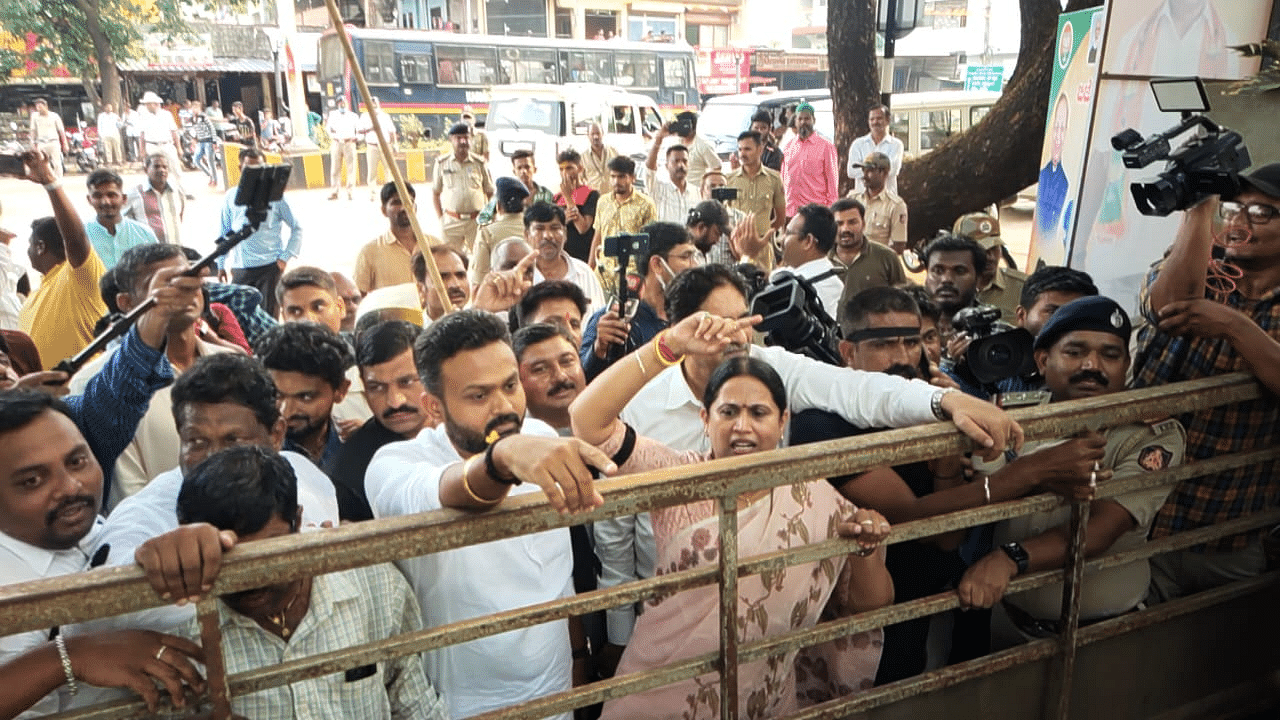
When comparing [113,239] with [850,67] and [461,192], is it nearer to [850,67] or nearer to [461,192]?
[461,192]

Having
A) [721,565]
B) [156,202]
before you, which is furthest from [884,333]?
[156,202]

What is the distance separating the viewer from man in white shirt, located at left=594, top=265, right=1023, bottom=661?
2.01 metres

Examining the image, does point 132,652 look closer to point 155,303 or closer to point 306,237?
point 155,303

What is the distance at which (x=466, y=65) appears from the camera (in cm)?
2195

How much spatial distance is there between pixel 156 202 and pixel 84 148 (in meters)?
17.3

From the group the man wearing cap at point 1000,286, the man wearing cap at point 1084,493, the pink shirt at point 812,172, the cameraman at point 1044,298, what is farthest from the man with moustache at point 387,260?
the pink shirt at point 812,172

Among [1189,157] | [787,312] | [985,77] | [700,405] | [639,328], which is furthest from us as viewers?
[985,77]

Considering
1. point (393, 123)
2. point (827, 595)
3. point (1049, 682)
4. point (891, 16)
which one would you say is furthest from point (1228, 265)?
point (393, 123)

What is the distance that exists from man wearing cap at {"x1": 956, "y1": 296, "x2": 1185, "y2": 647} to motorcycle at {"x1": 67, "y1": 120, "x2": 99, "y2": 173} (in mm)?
23283

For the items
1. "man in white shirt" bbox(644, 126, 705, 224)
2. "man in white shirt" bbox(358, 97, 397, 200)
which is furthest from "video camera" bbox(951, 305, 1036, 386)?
"man in white shirt" bbox(358, 97, 397, 200)

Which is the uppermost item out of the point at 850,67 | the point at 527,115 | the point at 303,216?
the point at 850,67

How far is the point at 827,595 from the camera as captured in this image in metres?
2.14

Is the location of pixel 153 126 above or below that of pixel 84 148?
above

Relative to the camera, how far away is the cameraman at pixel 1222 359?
2355 millimetres
